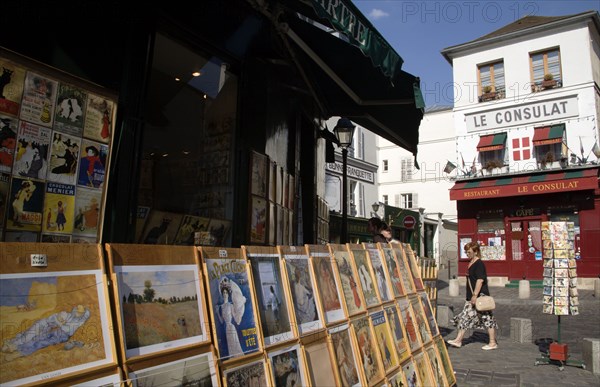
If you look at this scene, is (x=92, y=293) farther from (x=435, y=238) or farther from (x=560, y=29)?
(x=435, y=238)

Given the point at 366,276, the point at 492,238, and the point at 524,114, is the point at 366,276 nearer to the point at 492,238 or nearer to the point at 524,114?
the point at 492,238

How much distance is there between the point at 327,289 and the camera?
3006mm

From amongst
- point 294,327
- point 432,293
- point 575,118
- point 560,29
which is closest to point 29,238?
point 294,327

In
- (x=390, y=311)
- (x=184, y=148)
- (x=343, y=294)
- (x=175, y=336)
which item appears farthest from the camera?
(x=184, y=148)

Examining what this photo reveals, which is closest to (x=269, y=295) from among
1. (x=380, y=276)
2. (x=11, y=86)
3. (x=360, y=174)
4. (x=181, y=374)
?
(x=181, y=374)

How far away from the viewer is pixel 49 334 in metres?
1.58

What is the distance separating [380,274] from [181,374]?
2.27 metres

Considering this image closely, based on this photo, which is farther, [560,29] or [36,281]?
[560,29]

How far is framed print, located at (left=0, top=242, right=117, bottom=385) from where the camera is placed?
148cm

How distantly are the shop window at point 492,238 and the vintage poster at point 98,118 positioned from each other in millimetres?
21267

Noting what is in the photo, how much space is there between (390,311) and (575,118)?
20.0m

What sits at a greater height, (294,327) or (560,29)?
(560,29)

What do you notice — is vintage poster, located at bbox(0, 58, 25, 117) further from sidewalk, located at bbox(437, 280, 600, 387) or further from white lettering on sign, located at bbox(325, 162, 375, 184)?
white lettering on sign, located at bbox(325, 162, 375, 184)

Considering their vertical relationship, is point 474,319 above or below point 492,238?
below
